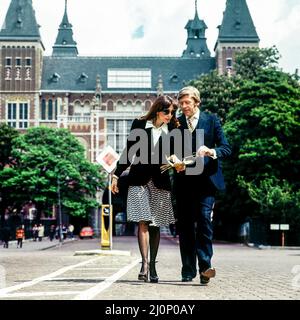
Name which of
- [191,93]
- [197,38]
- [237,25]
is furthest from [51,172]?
[191,93]

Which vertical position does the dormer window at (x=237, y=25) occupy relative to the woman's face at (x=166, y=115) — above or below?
above

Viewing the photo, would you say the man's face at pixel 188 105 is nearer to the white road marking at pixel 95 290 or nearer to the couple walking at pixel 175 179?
the couple walking at pixel 175 179

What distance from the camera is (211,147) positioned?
332 inches

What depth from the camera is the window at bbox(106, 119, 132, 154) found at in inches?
3590

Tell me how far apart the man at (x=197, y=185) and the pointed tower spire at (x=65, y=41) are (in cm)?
10336

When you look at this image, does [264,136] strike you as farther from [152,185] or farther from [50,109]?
[50,109]

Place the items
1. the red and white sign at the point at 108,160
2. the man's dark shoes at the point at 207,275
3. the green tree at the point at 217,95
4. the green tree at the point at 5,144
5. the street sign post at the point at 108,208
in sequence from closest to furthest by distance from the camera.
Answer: the man's dark shoes at the point at 207,275
the red and white sign at the point at 108,160
the street sign post at the point at 108,208
the green tree at the point at 217,95
the green tree at the point at 5,144

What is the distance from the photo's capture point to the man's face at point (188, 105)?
8.30m

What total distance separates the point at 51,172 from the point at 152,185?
5851 centimetres

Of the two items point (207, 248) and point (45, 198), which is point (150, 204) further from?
point (45, 198)

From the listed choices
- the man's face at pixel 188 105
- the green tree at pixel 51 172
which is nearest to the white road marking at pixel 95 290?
the man's face at pixel 188 105

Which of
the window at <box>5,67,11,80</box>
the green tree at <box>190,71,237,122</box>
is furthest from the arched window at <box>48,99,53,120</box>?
the green tree at <box>190,71,237,122</box>

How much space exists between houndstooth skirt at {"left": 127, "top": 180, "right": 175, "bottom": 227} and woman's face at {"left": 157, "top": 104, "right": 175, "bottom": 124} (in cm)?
68
